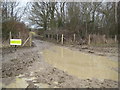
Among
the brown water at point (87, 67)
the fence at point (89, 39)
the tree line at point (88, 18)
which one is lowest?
the brown water at point (87, 67)

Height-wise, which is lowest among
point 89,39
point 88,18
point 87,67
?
point 87,67

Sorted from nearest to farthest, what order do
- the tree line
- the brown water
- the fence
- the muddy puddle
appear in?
the muddy puddle < the brown water < the fence < the tree line

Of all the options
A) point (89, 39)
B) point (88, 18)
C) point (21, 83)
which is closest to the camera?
point (21, 83)

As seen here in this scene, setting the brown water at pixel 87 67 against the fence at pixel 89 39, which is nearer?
the brown water at pixel 87 67

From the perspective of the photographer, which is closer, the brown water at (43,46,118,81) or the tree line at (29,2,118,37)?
the brown water at (43,46,118,81)

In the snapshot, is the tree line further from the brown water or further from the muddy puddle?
the muddy puddle

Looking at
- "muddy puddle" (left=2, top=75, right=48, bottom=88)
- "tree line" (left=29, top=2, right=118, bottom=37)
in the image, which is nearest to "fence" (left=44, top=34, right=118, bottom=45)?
"tree line" (left=29, top=2, right=118, bottom=37)

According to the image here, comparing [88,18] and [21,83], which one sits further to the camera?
[88,18]

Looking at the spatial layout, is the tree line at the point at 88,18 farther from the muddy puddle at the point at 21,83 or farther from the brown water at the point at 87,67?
the muddy puddle at the point at 21,83

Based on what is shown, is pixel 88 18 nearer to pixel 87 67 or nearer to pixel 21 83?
pixel 87 67

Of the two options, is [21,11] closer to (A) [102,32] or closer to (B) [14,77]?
(A) [102,32]

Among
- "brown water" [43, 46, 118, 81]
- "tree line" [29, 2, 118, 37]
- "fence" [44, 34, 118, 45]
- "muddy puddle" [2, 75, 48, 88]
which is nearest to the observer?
"muddy puddle" [2, 75, 48, 88]

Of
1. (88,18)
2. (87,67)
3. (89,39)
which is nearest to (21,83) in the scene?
(87,67)

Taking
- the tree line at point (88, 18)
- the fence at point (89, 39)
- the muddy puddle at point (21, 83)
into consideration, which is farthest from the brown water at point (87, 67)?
the tree line at point (88, 18)
